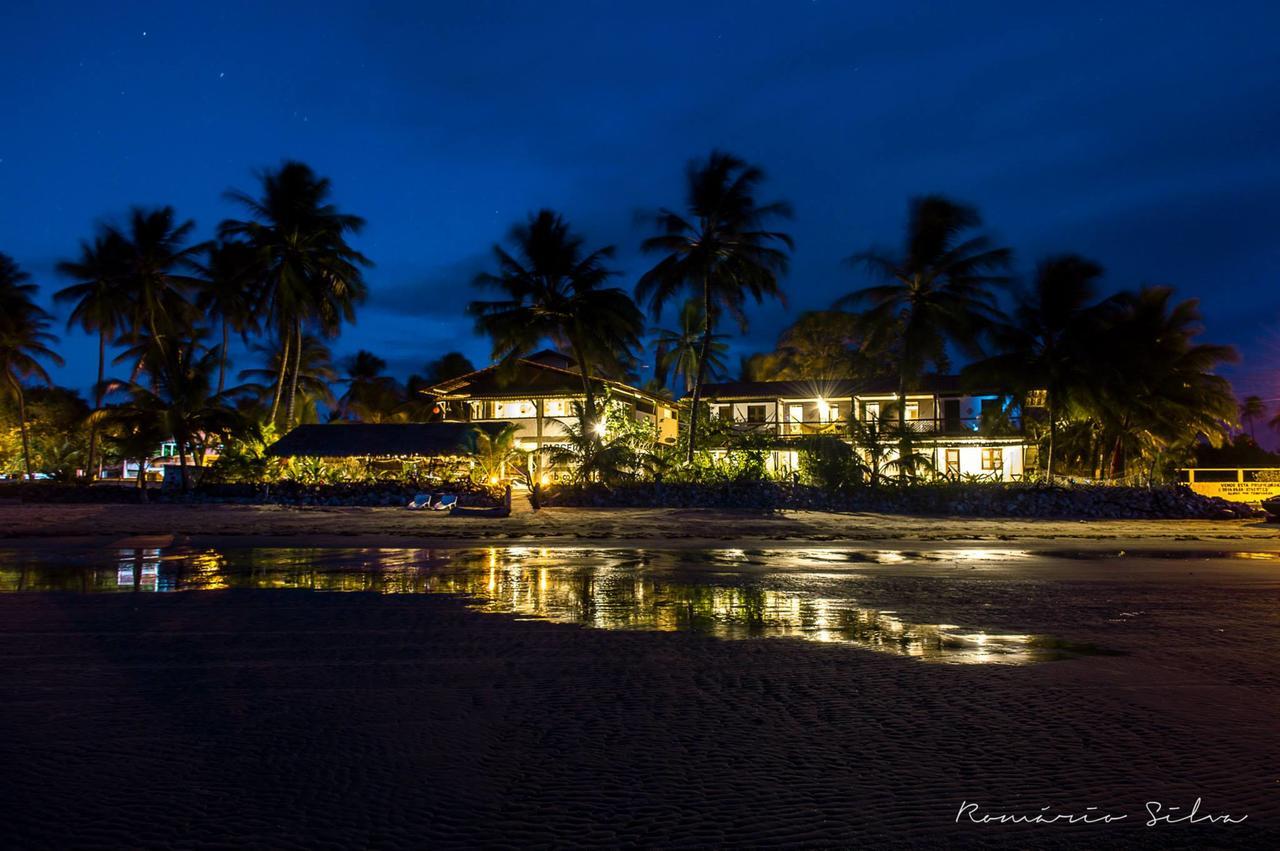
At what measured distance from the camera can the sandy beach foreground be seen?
18188 mm

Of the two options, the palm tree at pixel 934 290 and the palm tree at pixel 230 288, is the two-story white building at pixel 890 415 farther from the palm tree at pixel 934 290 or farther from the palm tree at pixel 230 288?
the palm tree at pixel 230 288

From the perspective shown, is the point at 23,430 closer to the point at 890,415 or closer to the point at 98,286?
the point at 98,286

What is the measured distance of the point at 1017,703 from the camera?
16.0ft

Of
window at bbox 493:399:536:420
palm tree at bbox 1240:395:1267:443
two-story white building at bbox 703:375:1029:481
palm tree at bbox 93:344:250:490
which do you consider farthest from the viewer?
palm tree at bbox 1240:395:1267:443

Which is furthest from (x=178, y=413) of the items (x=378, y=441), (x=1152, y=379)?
(x=1152, y=379)

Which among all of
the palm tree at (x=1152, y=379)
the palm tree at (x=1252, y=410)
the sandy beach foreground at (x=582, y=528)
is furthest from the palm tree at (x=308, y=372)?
the palm tree at (x=1252, y=410)

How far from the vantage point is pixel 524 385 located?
45375 mm

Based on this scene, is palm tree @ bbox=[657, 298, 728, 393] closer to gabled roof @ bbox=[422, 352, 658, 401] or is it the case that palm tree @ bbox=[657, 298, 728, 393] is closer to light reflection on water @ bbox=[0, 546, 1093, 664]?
gabled roof @ bbox=[422, 352, 658, 401]

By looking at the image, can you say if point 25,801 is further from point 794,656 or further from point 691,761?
point 794,656

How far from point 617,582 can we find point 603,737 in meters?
6.20

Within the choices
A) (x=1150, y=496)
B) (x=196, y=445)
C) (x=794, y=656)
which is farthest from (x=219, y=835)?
(x=196, y=445)

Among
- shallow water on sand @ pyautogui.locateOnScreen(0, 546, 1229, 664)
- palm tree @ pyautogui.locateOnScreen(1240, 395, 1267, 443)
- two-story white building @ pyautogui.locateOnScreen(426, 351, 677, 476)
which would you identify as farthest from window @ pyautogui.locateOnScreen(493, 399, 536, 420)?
palm tree @ pyautogui.locateOnScreen(1240, 395, 1267, 443)

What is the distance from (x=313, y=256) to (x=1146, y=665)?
3778 cm

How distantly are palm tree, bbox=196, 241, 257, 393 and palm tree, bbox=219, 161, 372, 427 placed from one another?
0.64 m
